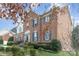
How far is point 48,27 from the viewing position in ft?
4.33

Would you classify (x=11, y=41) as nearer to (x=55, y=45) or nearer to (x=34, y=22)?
(x=34, y=22)

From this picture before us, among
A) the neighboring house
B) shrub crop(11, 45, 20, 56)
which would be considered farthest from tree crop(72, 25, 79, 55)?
shrub crop(11, 45, 20, 56)

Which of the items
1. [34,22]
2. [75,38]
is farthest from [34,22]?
[75,38]

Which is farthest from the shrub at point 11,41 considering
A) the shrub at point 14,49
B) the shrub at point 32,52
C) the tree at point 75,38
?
the tree at point 75,38

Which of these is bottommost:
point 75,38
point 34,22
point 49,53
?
point 49,53

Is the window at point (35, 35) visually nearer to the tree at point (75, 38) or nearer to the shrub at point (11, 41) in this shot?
the shrub at point (11, 41)

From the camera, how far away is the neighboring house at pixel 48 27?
1.32m

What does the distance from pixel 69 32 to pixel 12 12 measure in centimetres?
43

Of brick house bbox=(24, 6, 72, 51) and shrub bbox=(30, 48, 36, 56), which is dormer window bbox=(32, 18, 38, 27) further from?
shrub bbox=(30, 48, 36, 56)

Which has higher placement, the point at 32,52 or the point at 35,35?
the point at 35,35

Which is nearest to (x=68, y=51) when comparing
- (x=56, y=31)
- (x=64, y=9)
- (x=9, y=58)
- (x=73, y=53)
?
(x=73, y=53)

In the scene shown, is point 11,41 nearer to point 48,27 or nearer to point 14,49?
point 14,49

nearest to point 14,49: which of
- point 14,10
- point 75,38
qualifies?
point 14,10

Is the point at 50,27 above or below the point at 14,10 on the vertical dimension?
below
